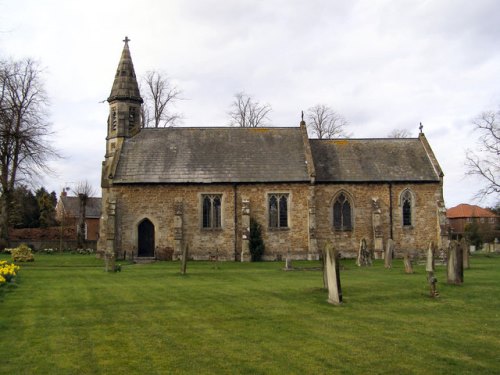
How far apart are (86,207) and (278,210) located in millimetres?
47492

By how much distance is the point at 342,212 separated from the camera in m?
35.0

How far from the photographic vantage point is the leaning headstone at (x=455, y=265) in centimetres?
1723

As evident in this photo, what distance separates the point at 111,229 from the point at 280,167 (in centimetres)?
1125

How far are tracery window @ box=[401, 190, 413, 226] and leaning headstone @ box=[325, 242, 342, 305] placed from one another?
72.6 feet

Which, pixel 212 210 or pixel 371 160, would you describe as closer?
pixel 212 210

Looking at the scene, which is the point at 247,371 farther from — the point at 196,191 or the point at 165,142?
the point at 165,142

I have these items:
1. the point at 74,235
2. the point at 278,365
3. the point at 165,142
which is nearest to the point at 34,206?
the point at 74,235

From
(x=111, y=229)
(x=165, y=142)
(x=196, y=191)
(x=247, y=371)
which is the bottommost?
(x=247, y=371)

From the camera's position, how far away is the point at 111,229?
33062 mm

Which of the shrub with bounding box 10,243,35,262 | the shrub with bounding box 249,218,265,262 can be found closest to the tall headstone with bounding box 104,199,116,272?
the shrub with bounding box 10,243,35,262

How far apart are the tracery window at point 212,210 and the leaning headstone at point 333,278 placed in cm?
2024

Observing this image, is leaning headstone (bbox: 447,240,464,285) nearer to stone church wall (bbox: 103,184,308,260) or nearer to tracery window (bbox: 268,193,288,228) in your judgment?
stone church wall (bbox: 103,184,308,260)

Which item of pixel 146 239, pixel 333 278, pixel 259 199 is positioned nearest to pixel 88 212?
pixel 146 239

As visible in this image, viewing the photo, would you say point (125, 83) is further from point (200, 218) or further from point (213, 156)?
point (200, 218)
